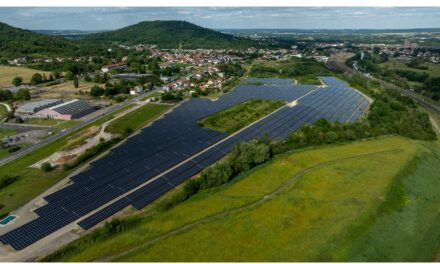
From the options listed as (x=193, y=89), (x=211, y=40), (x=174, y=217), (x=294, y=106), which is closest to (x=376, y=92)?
(x=294, y=106)

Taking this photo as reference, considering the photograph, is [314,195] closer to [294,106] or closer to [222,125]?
[222,125]

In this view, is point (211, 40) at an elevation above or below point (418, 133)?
above

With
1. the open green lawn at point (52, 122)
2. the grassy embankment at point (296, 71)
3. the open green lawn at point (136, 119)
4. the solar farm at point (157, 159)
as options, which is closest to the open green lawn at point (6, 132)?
the open green lawn at point (52, 122)

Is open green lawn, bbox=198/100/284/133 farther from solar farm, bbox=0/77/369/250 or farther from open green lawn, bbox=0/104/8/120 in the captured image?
open green lawn, bbox=0/104/8/120

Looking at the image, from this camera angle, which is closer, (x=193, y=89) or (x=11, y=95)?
(x=11, y=95)

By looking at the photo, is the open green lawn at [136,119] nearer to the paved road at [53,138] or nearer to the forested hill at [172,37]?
the paved road at [53,138]
